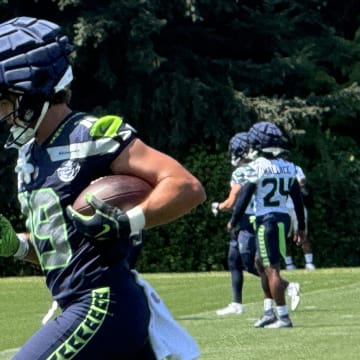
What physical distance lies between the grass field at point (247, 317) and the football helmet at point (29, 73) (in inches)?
232

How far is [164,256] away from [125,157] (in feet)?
71.4

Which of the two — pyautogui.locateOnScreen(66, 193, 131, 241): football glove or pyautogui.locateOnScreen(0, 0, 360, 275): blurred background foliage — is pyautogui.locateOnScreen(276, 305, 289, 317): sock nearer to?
pyautogui.locateOnScreen(66, 193, 131, 241): football glove

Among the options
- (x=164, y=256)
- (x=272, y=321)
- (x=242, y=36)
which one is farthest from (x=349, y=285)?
(x=242, y=36)

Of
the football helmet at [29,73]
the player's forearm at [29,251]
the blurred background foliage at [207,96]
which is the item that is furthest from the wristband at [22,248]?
the blurred background foliage at [207,96]

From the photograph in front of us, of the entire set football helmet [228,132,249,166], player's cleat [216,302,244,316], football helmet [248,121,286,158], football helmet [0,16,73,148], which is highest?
football helmet [0,16,73,148]

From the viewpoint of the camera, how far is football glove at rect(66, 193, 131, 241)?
4.70 metres

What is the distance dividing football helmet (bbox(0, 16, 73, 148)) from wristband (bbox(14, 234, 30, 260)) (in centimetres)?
54

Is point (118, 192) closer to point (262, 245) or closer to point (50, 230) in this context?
point (50, 230)

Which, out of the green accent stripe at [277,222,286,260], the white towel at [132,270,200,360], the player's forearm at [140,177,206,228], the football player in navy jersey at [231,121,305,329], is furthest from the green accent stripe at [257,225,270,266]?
the player's forearm at [140,177,206,228]

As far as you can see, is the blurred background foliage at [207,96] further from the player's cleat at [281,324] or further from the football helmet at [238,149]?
the player's cleat at [281,324]

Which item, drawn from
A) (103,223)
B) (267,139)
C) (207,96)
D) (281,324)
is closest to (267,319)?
(281,324)

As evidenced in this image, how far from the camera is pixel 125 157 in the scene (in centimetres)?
496

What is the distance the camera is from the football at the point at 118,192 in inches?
193

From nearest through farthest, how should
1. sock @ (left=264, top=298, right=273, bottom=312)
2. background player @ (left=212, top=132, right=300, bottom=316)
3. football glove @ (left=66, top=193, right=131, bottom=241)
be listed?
football glove @ (left=66, top=193, right=131, bottom=241) < sock @ (left=264, top=298, right=273, bottom=312) < background player @ (left=212, top=132, right=300, bottom=316)
